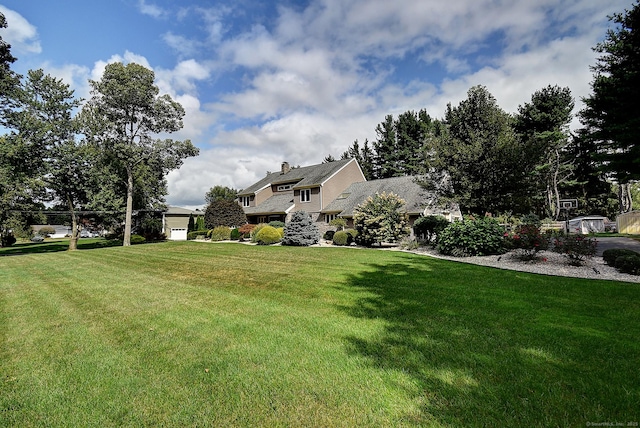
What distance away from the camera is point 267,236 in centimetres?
2409

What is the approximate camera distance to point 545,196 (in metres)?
41.2

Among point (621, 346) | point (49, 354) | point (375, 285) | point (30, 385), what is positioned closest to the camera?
point (30, 385)

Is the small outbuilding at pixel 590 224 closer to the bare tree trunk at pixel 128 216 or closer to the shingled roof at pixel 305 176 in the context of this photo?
the shingled roof at pixel 305 176

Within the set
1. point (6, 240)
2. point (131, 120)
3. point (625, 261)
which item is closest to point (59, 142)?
point (131, 120)

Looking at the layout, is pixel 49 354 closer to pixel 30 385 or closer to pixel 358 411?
pixel 30 385

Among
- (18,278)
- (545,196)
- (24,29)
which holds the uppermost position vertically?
(24,29)

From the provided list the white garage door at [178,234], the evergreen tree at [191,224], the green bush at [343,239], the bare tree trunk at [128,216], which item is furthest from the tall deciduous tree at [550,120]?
the white garage door at [178,234]

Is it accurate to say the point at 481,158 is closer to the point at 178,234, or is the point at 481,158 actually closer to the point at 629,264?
the point at 629,264

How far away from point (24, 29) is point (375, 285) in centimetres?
1819

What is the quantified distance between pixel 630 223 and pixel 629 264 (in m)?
25.5

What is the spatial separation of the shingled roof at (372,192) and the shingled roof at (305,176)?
2690 millimetres

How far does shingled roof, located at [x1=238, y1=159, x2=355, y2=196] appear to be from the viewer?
31.2 meters

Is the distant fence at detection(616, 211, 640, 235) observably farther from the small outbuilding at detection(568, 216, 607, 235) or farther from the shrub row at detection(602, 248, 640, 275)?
the shrub row at detection(602, 248, 640, 275)

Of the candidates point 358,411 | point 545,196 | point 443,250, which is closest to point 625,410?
point 358,411
